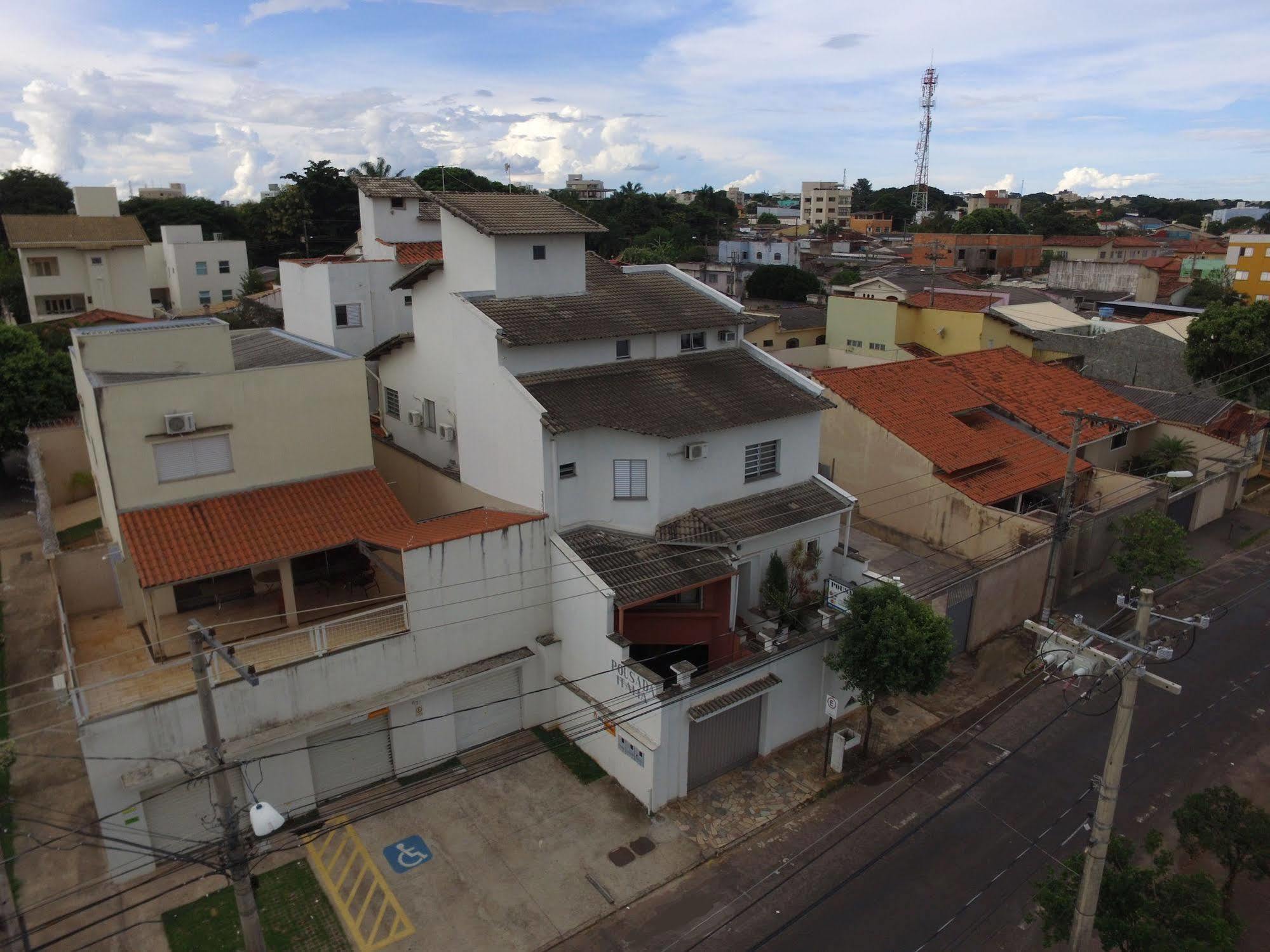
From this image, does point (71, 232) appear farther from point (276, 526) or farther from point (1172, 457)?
point (1172, 457)

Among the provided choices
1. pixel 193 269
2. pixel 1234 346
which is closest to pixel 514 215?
pixel 1234 346

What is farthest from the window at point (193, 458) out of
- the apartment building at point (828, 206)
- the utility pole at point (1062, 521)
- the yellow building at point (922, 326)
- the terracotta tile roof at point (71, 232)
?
the apartment building at point (828, 206)

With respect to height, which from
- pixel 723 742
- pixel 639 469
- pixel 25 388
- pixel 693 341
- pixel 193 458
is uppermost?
pixel 693 341

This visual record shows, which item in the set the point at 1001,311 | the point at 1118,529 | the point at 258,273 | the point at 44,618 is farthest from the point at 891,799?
the point at 258,273

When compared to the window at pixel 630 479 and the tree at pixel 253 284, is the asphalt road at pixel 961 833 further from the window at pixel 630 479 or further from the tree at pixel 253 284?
the tree at pixel 253 284

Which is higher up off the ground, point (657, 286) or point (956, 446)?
point (657, 286)

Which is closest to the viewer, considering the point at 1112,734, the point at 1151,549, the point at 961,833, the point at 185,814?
the point at 1112,734

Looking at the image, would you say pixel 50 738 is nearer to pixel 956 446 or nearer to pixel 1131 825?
pixel 1131 825
